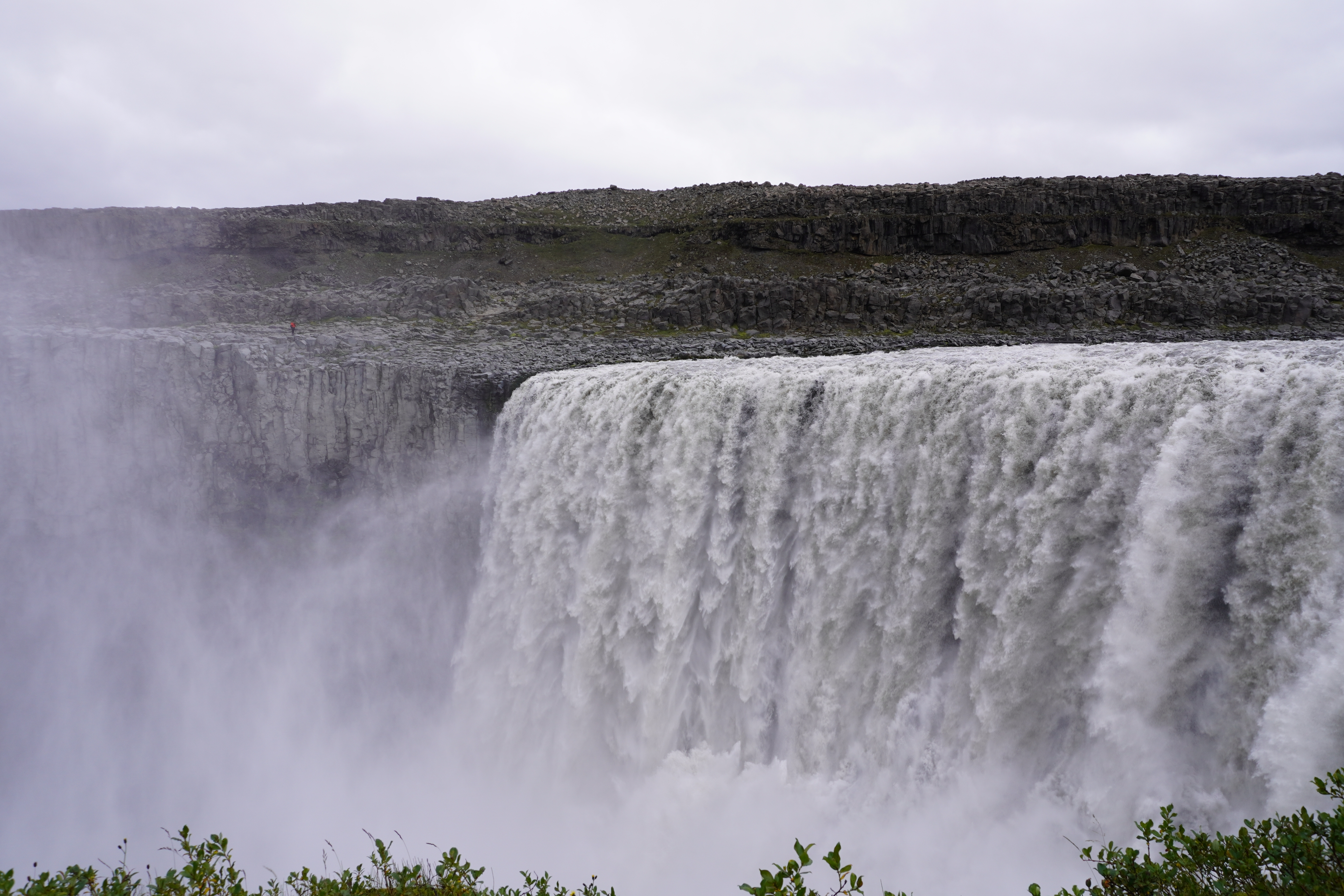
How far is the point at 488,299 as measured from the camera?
32.9 meters

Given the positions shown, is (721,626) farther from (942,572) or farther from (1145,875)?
(1145,875)

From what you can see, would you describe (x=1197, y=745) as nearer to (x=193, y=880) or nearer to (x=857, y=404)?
(x=857, y=404)

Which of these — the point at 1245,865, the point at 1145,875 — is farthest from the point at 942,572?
the point at 1245,865

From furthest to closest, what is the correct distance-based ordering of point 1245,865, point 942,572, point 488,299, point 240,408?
point 488,299 < point 240,408 < point 942,572 < point 1245,865

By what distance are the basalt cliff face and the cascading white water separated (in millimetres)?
Result: 7571

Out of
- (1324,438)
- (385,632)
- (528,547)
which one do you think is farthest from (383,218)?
(1324,438)

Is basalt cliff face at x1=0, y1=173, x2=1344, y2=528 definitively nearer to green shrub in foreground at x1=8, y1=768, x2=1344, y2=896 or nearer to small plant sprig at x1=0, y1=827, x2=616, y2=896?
small plant sprig at x1=0, y1=827, x2=616, y2=896

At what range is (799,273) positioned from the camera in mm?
36125

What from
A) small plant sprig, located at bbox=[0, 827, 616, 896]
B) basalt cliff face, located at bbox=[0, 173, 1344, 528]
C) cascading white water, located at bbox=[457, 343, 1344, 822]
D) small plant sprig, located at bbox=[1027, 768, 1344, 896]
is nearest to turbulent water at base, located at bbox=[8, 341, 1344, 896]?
cascading white water, located at bbox=[457, 343, 1344, 822]

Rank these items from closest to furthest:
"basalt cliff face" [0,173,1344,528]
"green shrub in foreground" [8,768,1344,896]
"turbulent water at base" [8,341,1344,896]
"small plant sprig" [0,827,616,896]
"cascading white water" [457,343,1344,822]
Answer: "green shrub in foreground" [8,768,1344,896] < "small plant sprig" [0,827,616,896] < "cascading white water" [457,343,1344,822] < "turbulent water at base" [8,341,1344,896] < "basalt cliff face" [0,173,1344,528]

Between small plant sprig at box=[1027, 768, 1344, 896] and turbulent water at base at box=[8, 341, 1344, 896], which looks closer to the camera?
small plant sprig at box=[1027, 768, 1344, 896]

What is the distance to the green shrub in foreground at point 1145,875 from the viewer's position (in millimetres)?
4309

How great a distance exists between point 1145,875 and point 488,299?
31506mm

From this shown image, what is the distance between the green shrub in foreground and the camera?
4309mm
